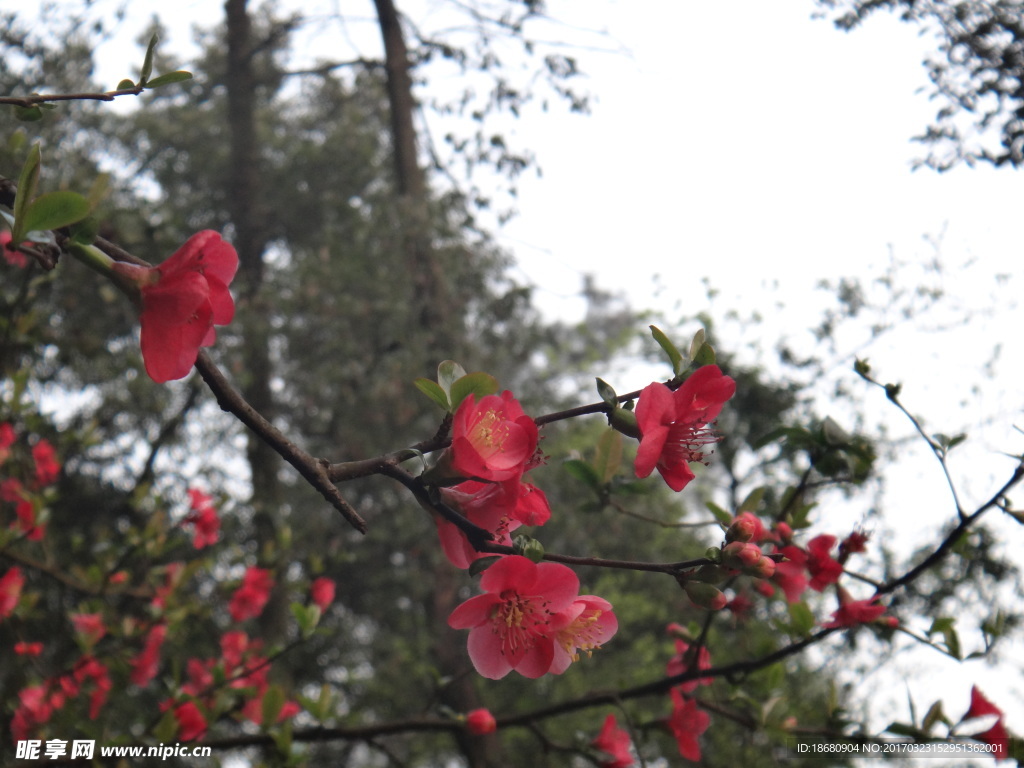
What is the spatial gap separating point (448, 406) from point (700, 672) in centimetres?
91

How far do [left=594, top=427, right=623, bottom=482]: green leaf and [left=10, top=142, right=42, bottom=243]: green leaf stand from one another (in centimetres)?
83

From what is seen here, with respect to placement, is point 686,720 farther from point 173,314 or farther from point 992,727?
point 173,314

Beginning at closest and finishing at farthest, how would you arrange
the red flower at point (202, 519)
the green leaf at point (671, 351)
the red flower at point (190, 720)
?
the green leaf at point (671, 351)
the red flower at point (190, 720)
the red flower at point (202, 519)

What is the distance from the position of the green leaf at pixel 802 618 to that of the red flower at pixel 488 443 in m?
0.93

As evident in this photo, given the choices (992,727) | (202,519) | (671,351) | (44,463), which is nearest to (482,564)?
(671,351)

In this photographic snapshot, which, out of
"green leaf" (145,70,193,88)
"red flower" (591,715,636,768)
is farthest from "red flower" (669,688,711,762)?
"green leaf" (145,70,193,88)

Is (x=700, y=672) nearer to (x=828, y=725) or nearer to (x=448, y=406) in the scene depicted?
(x=828, y=725)

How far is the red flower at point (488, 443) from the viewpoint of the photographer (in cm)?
68

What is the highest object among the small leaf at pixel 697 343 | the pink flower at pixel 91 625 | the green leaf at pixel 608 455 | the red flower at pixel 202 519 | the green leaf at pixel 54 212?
the green leaf at pixel 54 212

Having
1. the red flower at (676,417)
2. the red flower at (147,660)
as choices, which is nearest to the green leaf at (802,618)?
the red flower at (676,417)

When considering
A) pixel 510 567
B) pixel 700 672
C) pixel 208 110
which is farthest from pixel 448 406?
pixel 208 110

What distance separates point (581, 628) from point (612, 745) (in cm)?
90

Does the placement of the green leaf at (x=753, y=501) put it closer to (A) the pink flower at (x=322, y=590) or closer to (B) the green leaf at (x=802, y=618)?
(B) the green leaf at (x=802, y=618)

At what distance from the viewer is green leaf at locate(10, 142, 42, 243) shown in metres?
0.55
